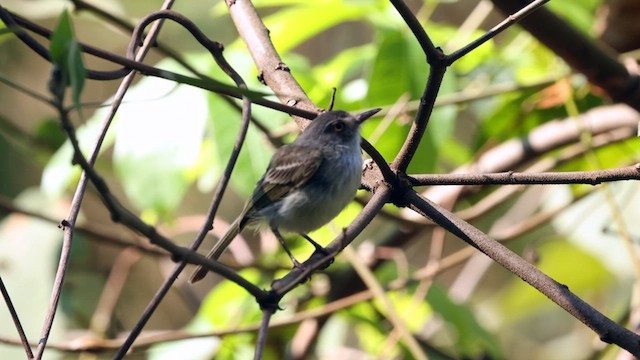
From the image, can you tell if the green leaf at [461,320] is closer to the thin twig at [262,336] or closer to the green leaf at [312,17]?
the green leaf at [312,17]

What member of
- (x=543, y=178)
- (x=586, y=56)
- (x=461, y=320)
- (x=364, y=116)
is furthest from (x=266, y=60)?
(x=461, y=320)

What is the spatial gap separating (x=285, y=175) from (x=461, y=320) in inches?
36.2

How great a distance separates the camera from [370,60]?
2.70 meters

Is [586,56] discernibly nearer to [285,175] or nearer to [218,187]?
[285,175]

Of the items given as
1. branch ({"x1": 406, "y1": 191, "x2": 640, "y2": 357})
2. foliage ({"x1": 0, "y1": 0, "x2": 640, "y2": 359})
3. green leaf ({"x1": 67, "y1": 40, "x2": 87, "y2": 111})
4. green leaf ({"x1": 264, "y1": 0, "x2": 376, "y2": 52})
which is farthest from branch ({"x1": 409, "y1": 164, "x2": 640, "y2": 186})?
green leaf ({"x1": 264, "y1": 0, "x2": 376, "y2": 52})

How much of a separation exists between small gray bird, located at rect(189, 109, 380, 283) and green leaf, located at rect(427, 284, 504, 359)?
2.72ft

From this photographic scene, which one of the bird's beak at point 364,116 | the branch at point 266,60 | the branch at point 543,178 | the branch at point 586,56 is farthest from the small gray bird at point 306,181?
the branch at point 586,56

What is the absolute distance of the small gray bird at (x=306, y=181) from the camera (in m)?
1.87

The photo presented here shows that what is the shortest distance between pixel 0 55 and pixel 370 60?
352cm

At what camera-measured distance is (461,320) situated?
2.61 m

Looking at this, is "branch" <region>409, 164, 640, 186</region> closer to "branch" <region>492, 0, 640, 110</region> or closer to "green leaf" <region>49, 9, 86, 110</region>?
"green leaf" <region>49, 9, 86, 110</region>

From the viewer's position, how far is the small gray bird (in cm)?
187

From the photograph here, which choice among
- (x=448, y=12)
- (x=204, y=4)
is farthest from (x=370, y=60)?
(x=448, y=12)

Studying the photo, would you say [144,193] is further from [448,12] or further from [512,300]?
[448,12]
